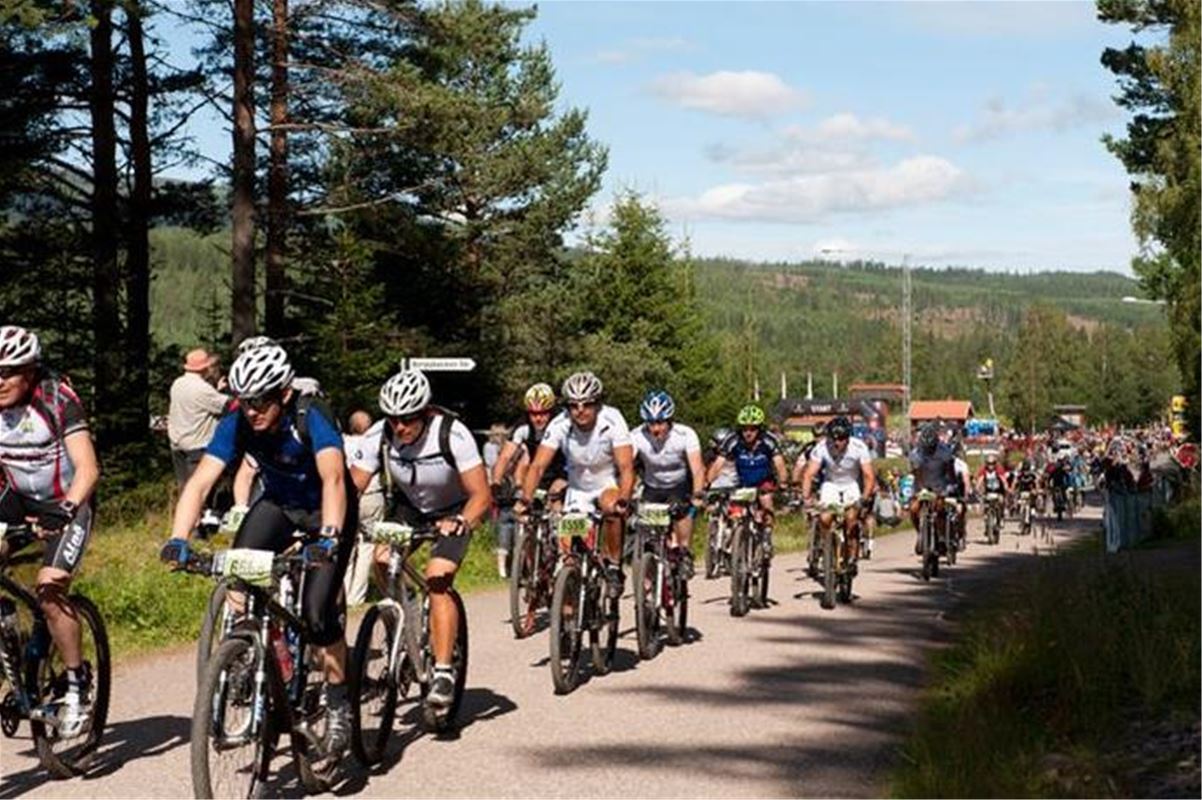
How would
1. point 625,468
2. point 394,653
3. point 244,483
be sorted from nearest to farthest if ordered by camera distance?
point 394,653 < point 244,483 < point 625,468

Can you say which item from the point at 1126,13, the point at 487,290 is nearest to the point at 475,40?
the point at 487,290

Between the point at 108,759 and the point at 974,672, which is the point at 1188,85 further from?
the point at 108,759

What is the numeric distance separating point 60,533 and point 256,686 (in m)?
1.70

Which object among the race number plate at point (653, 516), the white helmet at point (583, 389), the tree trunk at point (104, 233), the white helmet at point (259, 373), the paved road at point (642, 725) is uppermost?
the tree trunk at point (104, 233)

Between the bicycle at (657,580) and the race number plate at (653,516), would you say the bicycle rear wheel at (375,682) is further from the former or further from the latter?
the race number plate at (653,516)

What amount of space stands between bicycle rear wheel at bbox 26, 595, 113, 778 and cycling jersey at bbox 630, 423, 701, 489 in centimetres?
621

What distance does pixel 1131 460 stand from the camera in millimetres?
69062

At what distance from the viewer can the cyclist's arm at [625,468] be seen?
38.7ft

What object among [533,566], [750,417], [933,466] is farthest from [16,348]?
[933,466]

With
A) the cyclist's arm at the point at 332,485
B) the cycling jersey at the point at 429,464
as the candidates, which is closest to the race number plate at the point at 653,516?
the cycling jersey at the point at 429,464

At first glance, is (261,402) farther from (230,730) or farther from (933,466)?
(933,466)

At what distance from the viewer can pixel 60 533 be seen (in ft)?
25.6

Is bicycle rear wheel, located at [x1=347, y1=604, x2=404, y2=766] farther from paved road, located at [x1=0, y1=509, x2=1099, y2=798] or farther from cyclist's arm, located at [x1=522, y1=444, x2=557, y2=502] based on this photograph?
cyclist's arm, located at [x1=522, y1=444, x2=557, y2=502]

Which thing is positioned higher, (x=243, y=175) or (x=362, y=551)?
(x=243, y=175)
